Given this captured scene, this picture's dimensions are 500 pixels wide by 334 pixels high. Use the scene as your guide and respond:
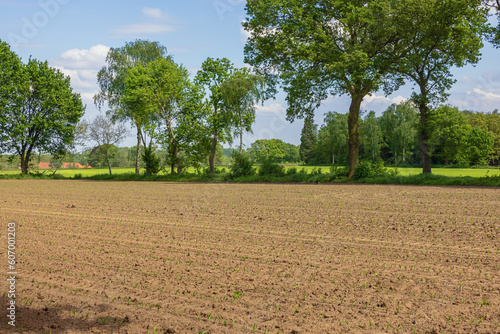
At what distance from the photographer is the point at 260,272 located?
7.37 meters

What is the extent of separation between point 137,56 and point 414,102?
104ft

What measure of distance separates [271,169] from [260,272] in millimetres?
23124

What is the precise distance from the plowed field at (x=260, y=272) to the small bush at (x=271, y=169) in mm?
15873

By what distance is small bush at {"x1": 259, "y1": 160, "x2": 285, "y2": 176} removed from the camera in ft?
98.8

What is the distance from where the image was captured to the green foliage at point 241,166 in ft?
103

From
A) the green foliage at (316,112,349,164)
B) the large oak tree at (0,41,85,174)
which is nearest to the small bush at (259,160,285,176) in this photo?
the large oak tree at (0,41,85,174)

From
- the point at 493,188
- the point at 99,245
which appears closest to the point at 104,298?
the point at 99,245

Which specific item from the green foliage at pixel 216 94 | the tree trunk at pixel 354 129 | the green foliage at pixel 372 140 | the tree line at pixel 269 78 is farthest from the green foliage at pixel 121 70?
the green foliage at pixel 372 140

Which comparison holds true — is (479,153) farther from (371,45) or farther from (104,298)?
(104,298)

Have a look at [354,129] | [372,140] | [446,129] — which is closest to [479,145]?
[372,140]

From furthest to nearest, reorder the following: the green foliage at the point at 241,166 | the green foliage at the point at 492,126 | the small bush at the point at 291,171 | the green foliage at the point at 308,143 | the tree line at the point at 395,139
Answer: the green foliage at the point at 308,143, the green foliage at the point at 492,126, the tree line at the point at 395,139, the green foliage at the point at 241,166, the small bush at the point at 291,171

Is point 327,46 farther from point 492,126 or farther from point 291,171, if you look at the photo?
point 492,126

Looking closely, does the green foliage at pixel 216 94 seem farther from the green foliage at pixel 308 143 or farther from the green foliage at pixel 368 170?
the green foliage at pixel 308 143

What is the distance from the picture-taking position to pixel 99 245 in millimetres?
9617
